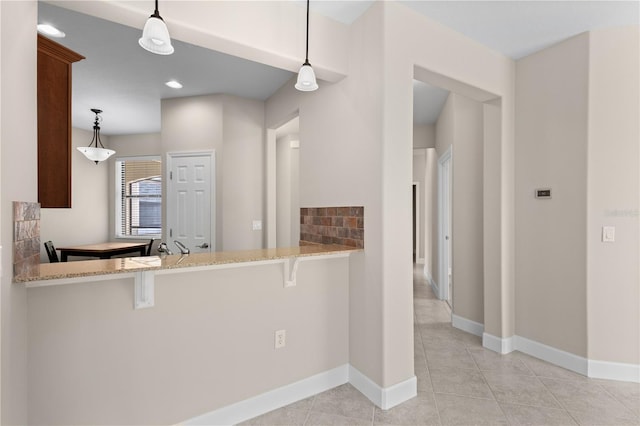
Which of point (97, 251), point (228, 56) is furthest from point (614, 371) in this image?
point (97, 251)

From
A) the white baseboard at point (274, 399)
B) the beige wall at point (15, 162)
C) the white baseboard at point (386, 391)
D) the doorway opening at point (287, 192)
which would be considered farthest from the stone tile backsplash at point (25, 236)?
the doorway opening at point (287, 192)

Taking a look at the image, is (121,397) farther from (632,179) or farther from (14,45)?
(632,179)

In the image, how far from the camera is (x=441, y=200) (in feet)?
15.7

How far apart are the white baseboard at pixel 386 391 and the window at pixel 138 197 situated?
16.3ft

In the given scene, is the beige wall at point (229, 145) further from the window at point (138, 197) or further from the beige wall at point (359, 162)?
the window at point (138, 197)

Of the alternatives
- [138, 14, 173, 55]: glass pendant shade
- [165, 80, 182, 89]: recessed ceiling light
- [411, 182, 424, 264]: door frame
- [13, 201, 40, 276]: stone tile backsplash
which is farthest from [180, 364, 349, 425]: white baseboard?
[411, 182, 424, 264]: door frame

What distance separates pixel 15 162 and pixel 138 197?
204 inches

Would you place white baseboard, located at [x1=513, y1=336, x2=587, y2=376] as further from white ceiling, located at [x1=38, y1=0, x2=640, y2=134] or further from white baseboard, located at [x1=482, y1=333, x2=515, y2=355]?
white ceiling, located at [x1=38, y1=0, x2=640, y2=134]

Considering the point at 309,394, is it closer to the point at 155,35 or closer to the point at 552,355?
the point at 552,355

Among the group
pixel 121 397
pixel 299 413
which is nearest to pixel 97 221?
pixel 121 397

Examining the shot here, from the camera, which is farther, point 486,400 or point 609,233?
point 609,233

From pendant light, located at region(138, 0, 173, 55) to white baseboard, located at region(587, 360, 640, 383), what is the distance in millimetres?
3565

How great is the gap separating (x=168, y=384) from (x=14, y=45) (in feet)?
5.68

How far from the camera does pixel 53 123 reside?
1672mm
